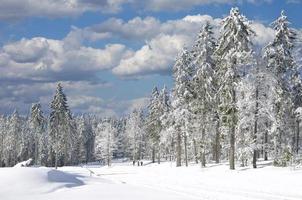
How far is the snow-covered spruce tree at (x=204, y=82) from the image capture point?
60406mm

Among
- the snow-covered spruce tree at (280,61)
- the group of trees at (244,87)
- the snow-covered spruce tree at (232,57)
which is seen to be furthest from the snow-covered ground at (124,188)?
the snow-covered spruce tree at (280,61)

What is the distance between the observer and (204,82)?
6097 centimetres

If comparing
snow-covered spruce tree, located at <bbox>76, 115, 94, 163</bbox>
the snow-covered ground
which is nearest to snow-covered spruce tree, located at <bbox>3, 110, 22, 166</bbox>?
snow-covered spruce tree, located at <bbox>76, 115, 94, 163</bbox>

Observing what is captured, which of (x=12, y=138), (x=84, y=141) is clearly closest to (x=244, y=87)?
(x=12, y=138)

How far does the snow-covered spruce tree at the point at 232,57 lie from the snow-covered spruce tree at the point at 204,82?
9865 millimetres

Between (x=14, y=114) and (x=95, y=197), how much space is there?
109 m

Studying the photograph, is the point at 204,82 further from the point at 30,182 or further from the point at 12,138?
the point at 12,138

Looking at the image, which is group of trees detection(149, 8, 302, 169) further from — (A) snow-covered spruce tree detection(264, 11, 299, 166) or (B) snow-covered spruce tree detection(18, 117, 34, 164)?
(B) snow-covered spruce tree detection(18, 117, 34, 164)

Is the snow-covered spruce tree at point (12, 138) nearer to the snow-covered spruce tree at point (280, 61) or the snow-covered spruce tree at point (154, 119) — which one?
the snow-covered spruce tree at point (154, 119)

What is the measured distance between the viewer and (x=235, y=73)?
4906cm

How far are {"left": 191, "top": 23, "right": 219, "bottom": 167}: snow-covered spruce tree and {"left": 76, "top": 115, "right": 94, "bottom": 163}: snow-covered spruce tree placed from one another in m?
91.1

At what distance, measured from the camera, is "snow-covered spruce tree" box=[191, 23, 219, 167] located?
198 feet

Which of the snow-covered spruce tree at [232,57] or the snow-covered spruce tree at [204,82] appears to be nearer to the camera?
the snow-covered spruce tree at [232,57]

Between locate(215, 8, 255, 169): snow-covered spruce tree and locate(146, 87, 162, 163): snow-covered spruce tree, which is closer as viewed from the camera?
locate(215, 8, 255, 169): snow-covered spruce tree
